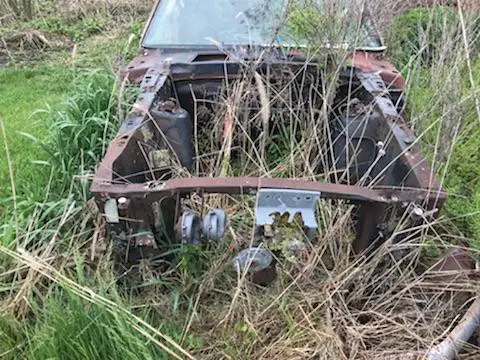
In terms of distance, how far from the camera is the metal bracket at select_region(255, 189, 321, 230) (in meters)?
1.98

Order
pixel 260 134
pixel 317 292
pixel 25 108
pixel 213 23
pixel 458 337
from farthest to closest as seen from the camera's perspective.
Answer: pixel 25 108, pixel 213 23, pixel 260 134, pixel 317 292, pixel 458 337

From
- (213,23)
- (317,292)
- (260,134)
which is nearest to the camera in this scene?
(317,292)

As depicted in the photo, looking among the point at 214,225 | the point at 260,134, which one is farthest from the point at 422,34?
the point at 214,225

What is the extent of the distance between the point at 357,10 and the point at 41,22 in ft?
19.2

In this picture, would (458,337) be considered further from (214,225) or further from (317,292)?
(214,225)

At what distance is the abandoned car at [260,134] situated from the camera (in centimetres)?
206

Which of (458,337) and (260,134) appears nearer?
(458,337)

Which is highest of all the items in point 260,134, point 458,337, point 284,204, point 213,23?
point 213,23

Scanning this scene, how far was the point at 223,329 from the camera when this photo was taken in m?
2.29

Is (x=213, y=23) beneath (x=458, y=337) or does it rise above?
above

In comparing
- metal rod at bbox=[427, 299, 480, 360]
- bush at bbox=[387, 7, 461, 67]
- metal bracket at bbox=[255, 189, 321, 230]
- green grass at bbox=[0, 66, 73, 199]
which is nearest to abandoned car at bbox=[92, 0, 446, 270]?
metal bracket at bbox=[255, 189, 321, 230]

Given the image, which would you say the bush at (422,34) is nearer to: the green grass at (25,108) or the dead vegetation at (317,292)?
the dead vegetation at (317,292)

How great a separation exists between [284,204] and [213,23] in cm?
195

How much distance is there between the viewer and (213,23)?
141 inches
